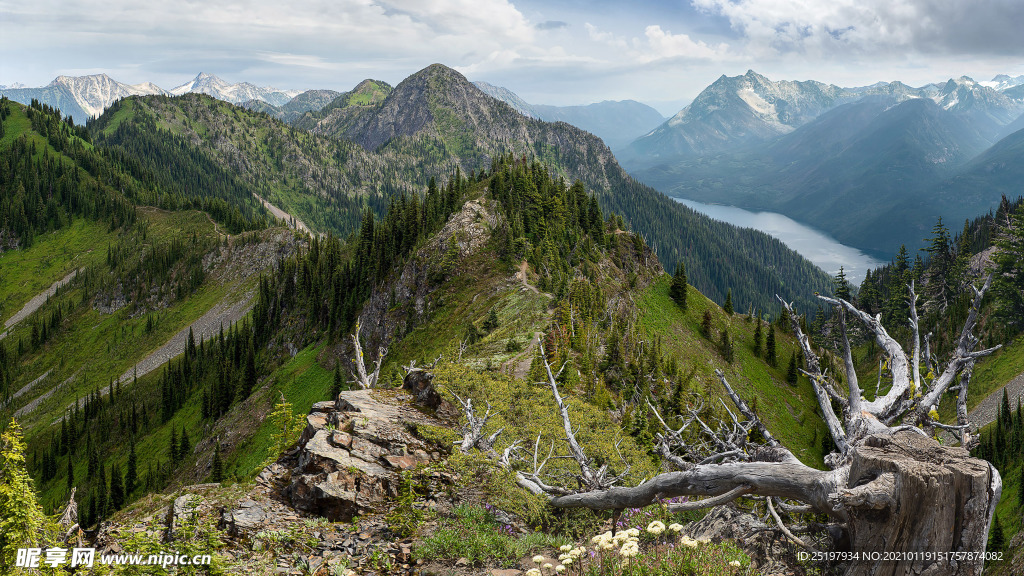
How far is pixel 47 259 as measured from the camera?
598 ft

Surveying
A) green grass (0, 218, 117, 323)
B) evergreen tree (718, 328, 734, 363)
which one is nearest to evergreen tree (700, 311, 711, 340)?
evergreen tree (718, 328, 734, 363)

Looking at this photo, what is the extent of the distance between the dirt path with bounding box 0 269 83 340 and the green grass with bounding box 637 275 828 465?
7613 inches

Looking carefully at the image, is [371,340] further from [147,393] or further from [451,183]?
[147,393]

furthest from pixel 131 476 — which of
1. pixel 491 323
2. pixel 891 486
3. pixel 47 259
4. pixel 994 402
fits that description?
pixel 47 259

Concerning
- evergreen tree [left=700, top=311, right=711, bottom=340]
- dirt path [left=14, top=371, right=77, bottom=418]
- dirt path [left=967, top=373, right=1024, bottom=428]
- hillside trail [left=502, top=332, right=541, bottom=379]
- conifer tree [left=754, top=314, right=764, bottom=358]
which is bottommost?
dirt path [left=14, top=371, right=77, bottom=418]

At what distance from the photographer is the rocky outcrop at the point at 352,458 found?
50.5 ft

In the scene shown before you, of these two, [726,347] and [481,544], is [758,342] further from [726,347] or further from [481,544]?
[481,544]

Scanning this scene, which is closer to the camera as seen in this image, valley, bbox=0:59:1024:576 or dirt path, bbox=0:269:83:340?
valley, bbox=0:59:1024:576

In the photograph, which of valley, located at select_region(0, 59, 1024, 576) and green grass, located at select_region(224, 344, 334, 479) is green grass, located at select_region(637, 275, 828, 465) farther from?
green grass, located at select_region(224, 344, 334, 479)

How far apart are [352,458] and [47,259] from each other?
236 m

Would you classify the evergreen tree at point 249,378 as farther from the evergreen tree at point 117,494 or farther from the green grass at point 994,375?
the green grass at point 994,375

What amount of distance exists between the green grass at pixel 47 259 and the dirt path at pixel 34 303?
6.13 ft

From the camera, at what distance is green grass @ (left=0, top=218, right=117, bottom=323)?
16662 cm

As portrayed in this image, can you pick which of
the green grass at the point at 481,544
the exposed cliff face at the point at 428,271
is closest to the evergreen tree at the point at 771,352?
the exposed cliff face at the point at 428,271
